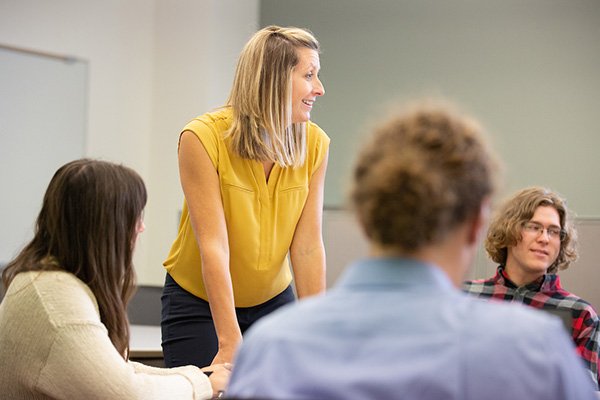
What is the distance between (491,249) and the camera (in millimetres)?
2250

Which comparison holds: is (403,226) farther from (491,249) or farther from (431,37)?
(431,37)

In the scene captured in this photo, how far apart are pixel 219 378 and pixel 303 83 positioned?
2.59ft

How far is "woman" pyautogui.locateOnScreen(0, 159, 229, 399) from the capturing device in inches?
46.3

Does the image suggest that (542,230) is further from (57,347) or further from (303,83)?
(57,347)

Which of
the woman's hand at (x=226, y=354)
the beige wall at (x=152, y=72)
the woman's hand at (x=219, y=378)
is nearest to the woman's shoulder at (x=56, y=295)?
the woman's hand at (x=219, y=378)

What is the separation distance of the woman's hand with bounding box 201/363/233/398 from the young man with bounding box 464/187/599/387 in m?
1.08

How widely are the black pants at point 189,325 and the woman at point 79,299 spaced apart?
30 cm

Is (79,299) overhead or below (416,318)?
below

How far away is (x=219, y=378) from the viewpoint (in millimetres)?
1431

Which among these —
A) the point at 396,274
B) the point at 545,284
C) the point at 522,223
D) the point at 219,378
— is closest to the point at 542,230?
the point at 522,223

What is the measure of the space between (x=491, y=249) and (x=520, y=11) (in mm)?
2396

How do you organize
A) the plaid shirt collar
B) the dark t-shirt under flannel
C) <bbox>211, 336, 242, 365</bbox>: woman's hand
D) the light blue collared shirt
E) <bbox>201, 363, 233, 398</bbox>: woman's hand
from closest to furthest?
the light blue collared shirt < <bbox>201, 363, 233, 398</bbox>: woman's hand < <bbox>211, 336, 242, 365</bbox>: woman's hand < the dark t-shirt under flannel < the plaid shirt collar

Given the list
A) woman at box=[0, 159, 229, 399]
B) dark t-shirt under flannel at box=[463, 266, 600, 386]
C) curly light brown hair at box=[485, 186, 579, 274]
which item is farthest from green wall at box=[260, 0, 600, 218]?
woman at box=[0, 159, 229, 399]

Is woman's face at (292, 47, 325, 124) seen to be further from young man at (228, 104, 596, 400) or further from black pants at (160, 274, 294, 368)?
young man at (228, 104, 596, 400)
